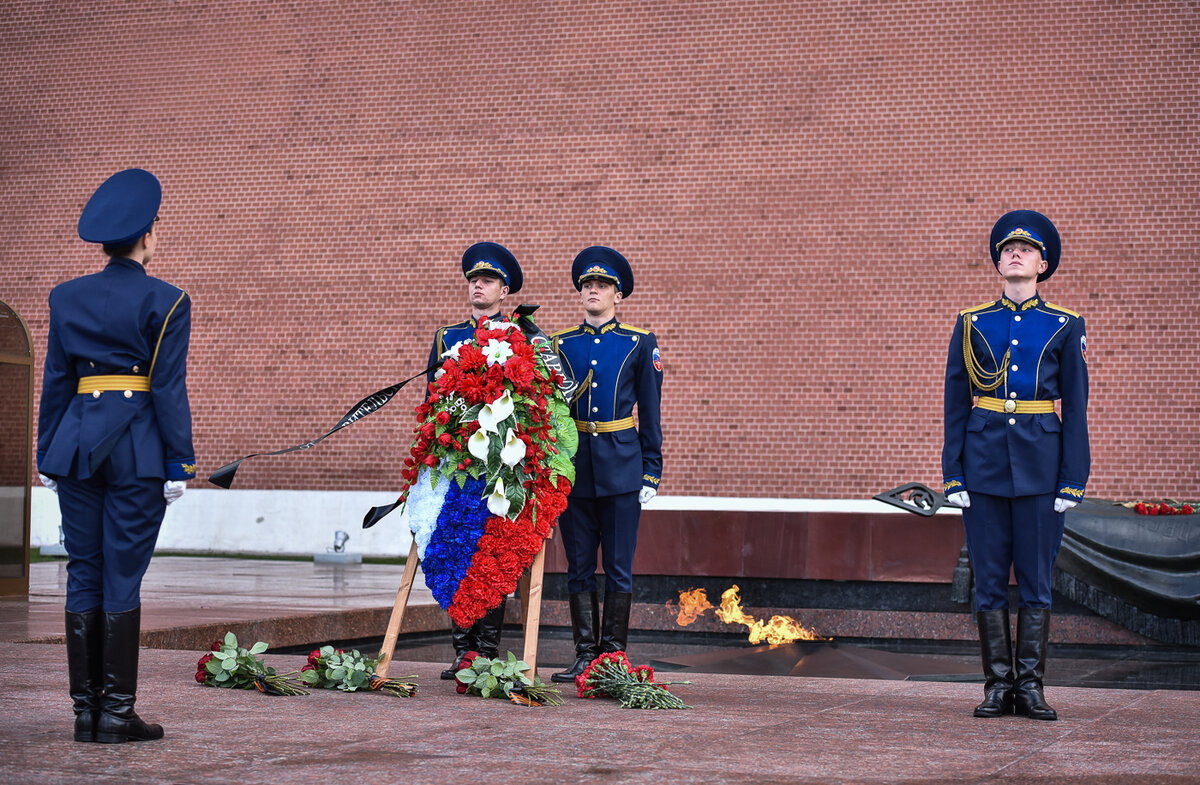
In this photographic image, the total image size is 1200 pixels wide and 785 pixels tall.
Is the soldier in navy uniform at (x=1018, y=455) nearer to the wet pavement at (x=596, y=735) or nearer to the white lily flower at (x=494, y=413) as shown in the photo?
the wet pavement at (x=596, y=735)

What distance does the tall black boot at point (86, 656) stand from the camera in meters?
3.04

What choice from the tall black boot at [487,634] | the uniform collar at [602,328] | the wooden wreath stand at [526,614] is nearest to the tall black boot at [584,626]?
the tall black boot at [487,634]

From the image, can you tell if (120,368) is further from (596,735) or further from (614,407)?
(614,407)

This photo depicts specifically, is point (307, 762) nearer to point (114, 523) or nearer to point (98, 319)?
point (114, 523)

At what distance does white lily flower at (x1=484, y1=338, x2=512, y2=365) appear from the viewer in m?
4.11

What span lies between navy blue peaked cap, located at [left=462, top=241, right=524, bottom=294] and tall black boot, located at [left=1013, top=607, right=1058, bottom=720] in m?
2.12

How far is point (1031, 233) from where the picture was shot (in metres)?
3.99

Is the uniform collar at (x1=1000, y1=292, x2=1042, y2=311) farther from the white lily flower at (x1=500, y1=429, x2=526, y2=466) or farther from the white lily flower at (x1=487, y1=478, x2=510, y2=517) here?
the white lily flower at (x1=487, y1=478, x2=510, y2=517)

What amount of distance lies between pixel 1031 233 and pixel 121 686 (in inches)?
117

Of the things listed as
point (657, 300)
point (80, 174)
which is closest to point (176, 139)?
point (80, 174)

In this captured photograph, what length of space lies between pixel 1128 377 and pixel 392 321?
6.84 metres

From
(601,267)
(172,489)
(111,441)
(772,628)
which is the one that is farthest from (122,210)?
(772,628)

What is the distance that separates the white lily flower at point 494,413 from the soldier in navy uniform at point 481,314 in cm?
53

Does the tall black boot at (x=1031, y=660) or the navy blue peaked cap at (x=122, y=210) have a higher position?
the navy blue peaked cap at (x=122, y=210)
